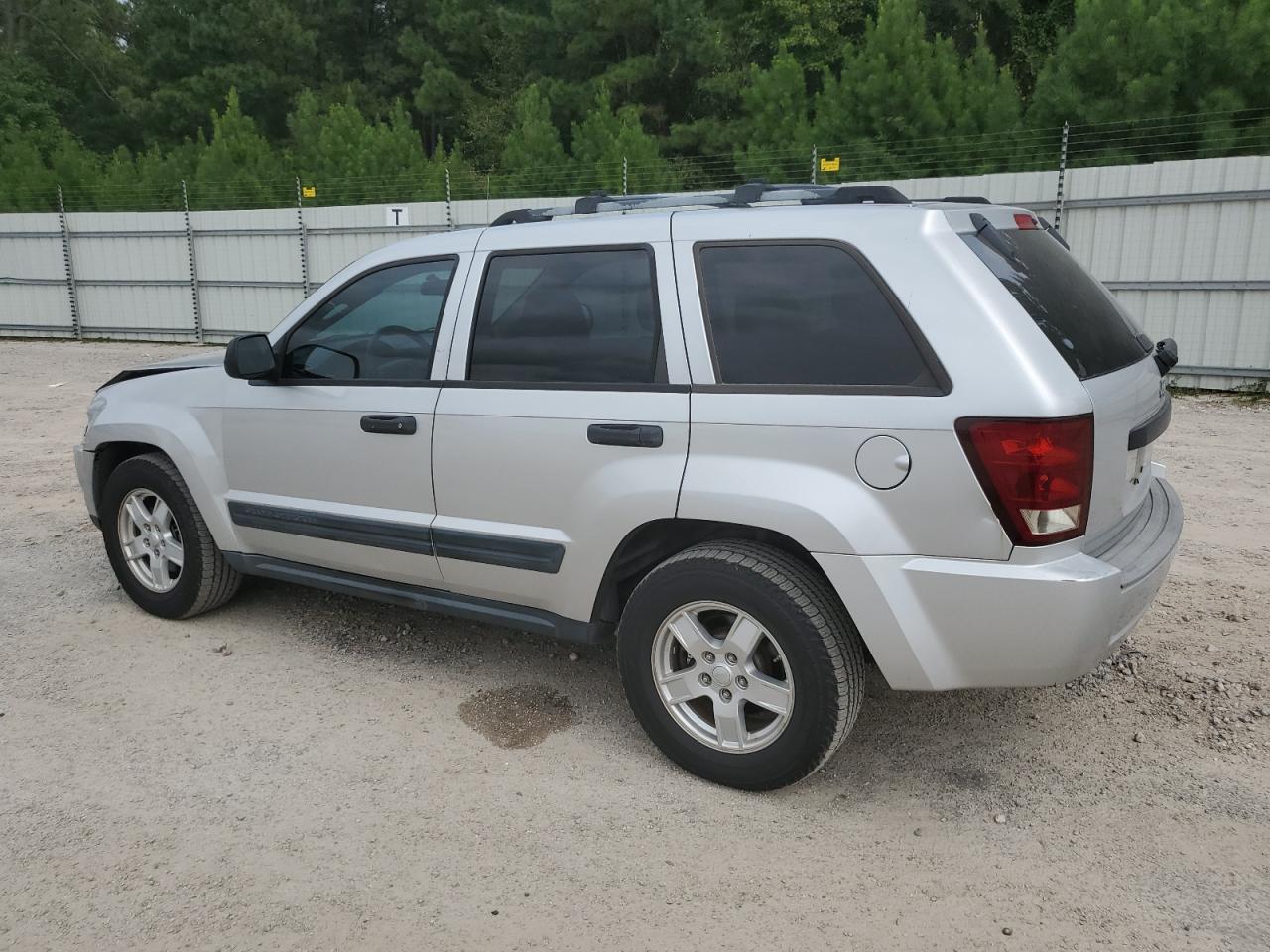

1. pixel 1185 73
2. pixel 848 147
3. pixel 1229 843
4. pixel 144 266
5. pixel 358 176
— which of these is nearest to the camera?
Result: pixel 1229 843

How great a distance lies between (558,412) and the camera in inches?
139

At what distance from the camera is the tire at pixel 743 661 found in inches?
123

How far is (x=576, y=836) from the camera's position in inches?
125

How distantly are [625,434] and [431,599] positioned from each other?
1.18 metres

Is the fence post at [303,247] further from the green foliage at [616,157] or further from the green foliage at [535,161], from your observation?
the green foliage at [616,157]

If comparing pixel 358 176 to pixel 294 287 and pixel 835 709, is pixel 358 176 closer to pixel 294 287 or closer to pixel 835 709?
pixel 294 287

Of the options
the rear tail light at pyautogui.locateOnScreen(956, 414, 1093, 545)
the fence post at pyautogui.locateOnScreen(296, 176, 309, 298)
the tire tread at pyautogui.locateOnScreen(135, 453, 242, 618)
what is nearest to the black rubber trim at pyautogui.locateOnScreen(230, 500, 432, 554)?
the tire tread at pyautogui.locateOnScreen(135, 453, 242, 618)

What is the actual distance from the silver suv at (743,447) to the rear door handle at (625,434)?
11 mm

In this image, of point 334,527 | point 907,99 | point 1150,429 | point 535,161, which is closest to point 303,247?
point 535,161

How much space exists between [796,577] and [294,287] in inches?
603

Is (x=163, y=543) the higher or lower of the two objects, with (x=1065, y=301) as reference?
lower

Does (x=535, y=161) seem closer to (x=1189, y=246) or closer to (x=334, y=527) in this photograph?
(x=1189, y=246)

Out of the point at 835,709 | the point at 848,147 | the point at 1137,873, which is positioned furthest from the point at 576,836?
the point at 848,147

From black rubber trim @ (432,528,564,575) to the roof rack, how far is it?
1.20 meters
